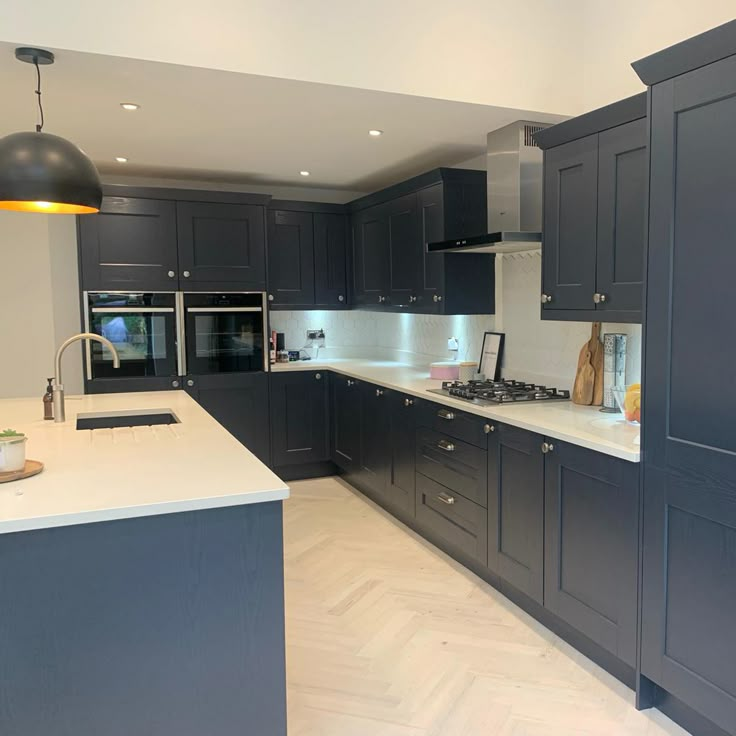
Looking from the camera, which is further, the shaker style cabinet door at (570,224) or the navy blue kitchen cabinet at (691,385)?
the shaker style cabinet door at (570,224)

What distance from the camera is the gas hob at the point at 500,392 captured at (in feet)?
10.7

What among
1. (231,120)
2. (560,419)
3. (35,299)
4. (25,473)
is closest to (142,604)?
(25,473)

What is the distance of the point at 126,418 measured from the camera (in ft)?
10.6

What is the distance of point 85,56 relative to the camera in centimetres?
251

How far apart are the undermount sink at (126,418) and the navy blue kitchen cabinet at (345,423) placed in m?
1.69

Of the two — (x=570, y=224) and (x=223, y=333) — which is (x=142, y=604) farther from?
(x=223, y=333)

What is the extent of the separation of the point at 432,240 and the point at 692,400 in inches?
92.2

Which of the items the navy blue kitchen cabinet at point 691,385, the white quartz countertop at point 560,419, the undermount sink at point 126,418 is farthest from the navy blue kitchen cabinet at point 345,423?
the navy blue kitchen cabinet at point 691,385

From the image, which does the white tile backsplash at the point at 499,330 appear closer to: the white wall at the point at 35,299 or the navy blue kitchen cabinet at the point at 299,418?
the navy blue kitchen cabinet at the point at 299,418

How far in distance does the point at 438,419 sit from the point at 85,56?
91.3 inches

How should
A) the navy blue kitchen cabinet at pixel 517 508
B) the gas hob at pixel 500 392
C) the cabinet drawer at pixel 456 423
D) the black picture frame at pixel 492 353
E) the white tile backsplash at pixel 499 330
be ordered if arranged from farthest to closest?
the black picture frame at pixel 492 353, the white tile backsplash at pixel 499 330, the gas hob at pixel 500 392, the cabinet drawer at pixel 456 423, the navy blue kitchen cabinet at pixel 517 508

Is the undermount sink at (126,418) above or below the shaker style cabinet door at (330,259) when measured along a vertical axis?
below

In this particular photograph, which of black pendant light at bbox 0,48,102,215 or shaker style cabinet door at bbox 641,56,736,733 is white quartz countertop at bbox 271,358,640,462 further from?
black pendant light at bbox 0,48,102,215

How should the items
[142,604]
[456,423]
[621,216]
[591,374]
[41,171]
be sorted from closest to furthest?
[142,604]
[41,171]
[621,216]
[591,374]
[456,423]
